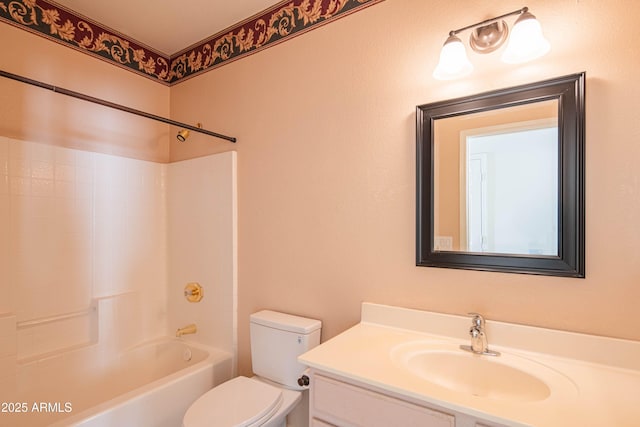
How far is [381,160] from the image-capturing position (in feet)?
5.03

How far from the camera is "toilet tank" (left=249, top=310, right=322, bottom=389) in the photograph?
1651 millimetres

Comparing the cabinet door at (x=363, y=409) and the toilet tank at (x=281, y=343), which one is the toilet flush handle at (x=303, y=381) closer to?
the toilet tank at (x=281, y=343)

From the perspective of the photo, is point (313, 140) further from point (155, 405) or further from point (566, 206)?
point (155, 405)

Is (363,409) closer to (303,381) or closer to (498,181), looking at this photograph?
(303,381)

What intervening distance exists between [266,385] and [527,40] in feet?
6.04

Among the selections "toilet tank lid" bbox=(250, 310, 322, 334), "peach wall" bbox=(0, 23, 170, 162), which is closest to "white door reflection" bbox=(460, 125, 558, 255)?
"toilet tank lid" bbox=(250, 310, 322, 334)

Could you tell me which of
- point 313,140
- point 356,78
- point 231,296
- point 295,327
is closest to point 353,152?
point 313,140

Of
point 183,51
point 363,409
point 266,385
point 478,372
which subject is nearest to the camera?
point 363,409

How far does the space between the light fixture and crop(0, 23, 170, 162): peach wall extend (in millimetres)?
2089

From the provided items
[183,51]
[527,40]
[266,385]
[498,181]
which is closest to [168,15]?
[183,51]

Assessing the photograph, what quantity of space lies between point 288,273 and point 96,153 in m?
1.50

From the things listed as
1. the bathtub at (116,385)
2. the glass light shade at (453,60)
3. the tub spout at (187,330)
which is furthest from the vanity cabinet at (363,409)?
the tub spout at (187,330)

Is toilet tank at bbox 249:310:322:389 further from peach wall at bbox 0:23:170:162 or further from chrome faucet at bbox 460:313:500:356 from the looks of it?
peach wall at bbox 0:23:170:162

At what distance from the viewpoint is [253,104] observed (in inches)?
80.0
